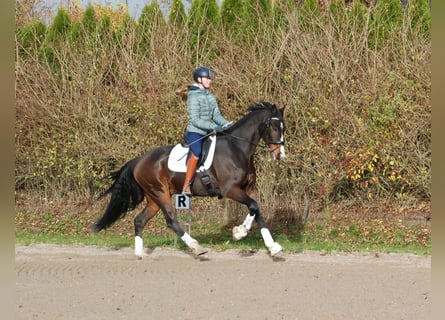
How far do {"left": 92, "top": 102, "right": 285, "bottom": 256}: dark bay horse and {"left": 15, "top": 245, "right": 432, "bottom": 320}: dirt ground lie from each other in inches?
21.1

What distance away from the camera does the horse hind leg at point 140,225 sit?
33.9 ft

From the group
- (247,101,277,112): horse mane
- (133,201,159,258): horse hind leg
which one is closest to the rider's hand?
(247,101,277,112): horse mane

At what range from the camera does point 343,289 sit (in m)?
7.68

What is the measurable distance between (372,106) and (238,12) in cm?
401

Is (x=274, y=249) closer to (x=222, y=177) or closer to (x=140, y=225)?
(x=222, y=177)

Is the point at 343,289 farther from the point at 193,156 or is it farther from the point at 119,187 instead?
the point at 119,187

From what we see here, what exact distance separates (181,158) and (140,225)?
131 cm

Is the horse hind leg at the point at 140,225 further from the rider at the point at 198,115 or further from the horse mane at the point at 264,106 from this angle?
the horse mane at the point at 264,106

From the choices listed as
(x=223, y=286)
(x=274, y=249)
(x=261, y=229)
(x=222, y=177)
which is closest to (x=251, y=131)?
(x=222, y=177)

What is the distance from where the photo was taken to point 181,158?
33.1ft

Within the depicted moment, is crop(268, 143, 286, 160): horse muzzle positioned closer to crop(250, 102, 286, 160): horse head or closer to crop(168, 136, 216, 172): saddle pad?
crop(250, 102, 286, 160): horse head

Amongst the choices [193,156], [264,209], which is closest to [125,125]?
[264,209]

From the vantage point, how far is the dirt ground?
6.72 metres

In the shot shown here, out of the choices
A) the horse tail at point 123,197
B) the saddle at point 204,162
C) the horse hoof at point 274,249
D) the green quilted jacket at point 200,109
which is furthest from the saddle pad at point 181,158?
the horse hoof at point 274,249
